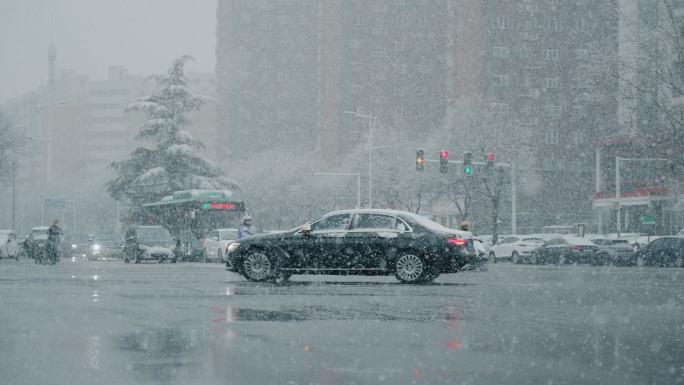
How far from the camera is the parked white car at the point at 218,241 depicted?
136 ft

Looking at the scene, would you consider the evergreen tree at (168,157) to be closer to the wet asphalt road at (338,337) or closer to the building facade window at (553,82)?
the wet asphalt road at (338,337)

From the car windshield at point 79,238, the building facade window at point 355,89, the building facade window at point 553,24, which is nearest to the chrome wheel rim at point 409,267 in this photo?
the car windshield at point 79,238

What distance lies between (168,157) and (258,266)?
41.0 m

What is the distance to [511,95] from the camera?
99.6 m

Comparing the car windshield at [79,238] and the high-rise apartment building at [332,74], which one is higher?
the high-rise apartment building at [332,74]

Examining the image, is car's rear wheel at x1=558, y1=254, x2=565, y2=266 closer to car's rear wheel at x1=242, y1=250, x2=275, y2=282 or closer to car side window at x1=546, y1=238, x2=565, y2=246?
car side window at x1=546, y1=238, x2=565, y2=246

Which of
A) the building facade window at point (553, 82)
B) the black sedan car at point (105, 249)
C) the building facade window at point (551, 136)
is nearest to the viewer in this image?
the black sedan car at point (105, 249)

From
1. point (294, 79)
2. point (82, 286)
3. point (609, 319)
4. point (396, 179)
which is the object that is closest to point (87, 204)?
point (294, 79)

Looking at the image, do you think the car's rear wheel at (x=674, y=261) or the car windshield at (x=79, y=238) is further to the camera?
the car windshield at (x=79, y=238)

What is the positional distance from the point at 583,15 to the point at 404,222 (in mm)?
86119

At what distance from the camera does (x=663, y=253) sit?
40.2 m

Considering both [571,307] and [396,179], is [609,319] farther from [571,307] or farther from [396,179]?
[396,179]

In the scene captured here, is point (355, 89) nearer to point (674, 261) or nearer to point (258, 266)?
point (674, 261)

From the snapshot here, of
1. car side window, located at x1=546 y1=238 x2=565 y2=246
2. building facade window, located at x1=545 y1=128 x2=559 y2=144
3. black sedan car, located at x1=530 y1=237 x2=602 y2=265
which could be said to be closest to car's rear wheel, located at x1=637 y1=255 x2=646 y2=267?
black sedan car, located at x1=530 y1=237 x2=602 y2=265
